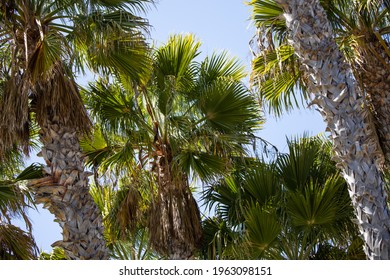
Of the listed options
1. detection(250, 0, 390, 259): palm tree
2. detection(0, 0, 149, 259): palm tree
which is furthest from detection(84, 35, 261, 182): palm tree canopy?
detection(250, 0, 390, 259): palm tree

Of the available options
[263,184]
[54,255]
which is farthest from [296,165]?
[54,255]

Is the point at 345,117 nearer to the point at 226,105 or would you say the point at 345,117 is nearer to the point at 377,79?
the point at 377,79

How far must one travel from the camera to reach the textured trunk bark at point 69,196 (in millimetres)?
8422

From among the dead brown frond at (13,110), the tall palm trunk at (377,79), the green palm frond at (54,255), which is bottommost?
the green palm frond at (54,255)

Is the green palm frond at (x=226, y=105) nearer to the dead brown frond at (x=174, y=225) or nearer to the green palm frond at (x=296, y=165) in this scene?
the green palm frond at (x=296, y=165)

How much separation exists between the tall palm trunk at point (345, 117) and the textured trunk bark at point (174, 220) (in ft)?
10.6

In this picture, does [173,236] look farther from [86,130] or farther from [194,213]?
[86,130]

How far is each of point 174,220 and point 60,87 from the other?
2564 mm

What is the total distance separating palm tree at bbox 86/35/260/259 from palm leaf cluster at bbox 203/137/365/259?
0.52m

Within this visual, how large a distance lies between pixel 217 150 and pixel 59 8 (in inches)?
124

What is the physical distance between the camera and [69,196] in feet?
27.9

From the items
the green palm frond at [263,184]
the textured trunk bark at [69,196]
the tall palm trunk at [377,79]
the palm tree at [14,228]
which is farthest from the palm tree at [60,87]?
the tall palm trunk at [377,79]

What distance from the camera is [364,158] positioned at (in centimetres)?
704

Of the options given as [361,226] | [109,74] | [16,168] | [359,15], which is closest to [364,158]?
[361,226]
